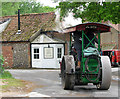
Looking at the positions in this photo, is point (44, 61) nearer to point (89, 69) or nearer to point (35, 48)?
point (35, 48)

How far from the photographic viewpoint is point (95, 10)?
60.1 feet

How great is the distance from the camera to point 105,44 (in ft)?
128

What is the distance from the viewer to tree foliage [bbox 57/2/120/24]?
16.7m

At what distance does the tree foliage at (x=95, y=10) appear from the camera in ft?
54.7

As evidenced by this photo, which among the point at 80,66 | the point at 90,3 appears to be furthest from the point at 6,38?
the point at 80,66

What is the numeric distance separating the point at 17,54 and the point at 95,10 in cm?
999

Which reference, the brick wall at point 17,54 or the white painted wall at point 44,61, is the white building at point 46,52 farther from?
the brick wall at point 17,54

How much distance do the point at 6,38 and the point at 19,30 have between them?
1.50 metres

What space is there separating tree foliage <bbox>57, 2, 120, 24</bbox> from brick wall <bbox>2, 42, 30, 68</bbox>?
21.5ft

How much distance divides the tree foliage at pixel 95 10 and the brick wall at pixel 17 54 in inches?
258

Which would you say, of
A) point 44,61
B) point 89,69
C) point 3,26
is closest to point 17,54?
point 44,61

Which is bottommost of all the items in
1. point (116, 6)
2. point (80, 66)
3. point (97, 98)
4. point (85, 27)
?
point (97, 98)

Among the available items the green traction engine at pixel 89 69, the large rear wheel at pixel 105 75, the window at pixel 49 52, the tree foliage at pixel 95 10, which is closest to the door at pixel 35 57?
the window at pixel 49 52

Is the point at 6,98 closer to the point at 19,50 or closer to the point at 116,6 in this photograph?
the point at 116,6
